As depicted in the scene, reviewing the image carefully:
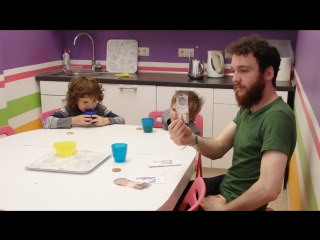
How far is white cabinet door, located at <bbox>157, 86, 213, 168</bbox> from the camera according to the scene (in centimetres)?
341

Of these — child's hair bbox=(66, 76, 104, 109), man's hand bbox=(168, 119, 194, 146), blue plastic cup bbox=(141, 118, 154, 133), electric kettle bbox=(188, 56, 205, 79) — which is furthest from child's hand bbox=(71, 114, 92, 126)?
electric kettle bbox=(188, 56, 205, 79)

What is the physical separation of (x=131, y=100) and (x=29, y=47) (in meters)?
1.15

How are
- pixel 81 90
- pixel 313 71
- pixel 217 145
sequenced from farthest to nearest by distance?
pixel 81 90 < pixel 217 145 < pixel 313 71

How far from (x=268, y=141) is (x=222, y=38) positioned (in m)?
2.51

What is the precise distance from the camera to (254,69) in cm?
170

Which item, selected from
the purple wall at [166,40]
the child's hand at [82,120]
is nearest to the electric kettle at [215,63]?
the purple wall at [166,40]

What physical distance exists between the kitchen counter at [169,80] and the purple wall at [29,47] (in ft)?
0.66

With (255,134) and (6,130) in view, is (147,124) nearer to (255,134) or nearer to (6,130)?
(255,134)

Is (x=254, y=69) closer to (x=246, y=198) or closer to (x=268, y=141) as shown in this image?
(x=268, y=141)

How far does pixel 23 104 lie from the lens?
3.58 metres

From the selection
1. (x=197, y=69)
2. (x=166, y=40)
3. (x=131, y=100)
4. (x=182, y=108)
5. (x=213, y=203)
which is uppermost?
(x=166, y=40)

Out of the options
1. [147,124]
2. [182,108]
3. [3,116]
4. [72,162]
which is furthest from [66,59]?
[182,108]

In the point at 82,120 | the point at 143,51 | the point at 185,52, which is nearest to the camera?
the point at 82,120
